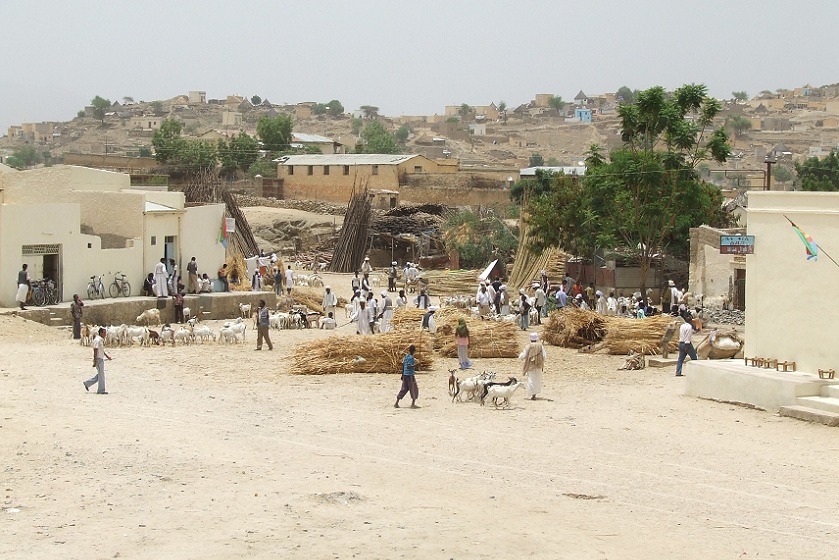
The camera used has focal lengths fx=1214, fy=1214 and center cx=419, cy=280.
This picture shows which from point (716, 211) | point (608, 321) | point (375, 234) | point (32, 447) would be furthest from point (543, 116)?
point (32, 447)

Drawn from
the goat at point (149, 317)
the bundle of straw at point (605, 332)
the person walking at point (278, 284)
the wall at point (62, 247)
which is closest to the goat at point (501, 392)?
the bundle of straw at point (605, 332)

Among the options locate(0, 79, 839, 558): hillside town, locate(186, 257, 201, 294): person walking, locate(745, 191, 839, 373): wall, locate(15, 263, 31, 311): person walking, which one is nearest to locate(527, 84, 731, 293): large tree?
locate(0, 79, 839, 558): hillside town

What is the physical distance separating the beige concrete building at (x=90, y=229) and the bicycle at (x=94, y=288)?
0.16 metres

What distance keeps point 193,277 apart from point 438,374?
11990 mm

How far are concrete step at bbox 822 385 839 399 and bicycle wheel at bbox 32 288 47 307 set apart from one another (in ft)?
57.8

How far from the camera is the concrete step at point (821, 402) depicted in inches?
650

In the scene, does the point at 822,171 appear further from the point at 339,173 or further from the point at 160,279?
the point at 160,279

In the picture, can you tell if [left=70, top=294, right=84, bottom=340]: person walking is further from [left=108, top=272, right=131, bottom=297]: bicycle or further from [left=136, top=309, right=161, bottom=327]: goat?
[left=108, top=272, right=131, bottom=297]: bicycle

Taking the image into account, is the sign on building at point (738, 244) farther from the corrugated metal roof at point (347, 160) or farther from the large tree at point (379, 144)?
the large tree at point (379, 144)

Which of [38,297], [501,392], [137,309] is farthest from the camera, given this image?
[137,309]

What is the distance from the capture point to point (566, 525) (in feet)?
36.6

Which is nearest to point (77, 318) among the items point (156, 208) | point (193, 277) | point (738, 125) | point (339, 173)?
point (193, 277)

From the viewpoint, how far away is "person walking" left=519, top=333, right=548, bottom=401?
1798cm

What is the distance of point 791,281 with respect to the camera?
59.6 ft
